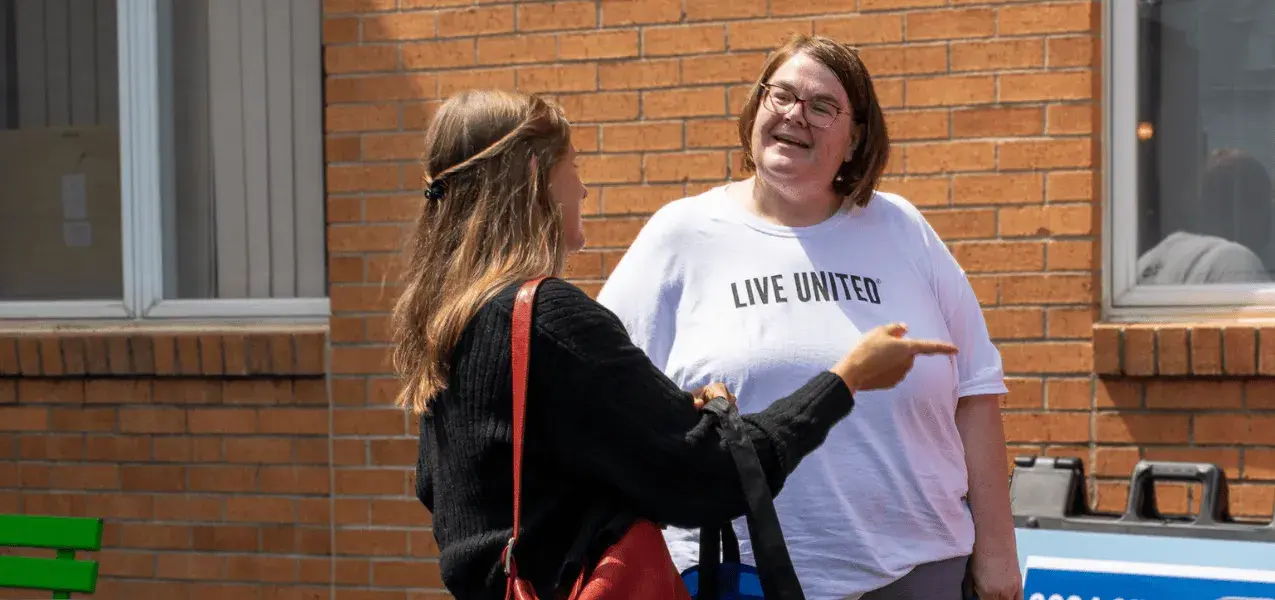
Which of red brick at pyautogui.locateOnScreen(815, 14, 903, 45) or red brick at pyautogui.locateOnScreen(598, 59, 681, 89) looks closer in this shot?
red brick at pyautogui.locateOnScreen(815, 14, 903, 45)

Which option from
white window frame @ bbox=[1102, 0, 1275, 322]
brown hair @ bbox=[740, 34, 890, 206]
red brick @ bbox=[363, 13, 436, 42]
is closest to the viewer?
brown hair @ bbox=[740, 34, 890, 206]

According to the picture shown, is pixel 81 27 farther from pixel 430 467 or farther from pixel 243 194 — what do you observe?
pixel 430 467

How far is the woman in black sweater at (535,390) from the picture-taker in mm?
1896

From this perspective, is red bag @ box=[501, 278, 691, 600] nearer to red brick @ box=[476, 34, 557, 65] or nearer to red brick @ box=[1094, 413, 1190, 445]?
red brick @ box=[1094, 413, 1190, 445]

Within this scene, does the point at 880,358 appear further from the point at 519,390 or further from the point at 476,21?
the point at 476,21

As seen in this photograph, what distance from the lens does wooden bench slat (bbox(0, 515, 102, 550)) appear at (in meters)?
3.82

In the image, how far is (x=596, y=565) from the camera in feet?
6.22

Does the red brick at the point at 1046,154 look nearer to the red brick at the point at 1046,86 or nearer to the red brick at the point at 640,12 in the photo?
the red brick at the point at 1046,86

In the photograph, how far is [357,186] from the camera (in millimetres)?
4621

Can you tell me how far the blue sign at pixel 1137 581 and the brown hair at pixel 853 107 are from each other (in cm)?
98

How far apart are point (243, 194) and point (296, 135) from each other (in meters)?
0.29

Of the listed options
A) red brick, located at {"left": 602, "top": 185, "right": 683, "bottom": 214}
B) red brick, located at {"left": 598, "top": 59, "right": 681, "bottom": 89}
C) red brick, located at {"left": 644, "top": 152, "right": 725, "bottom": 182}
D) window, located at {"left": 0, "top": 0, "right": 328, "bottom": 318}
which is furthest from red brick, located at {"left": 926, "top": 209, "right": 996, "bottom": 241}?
window, located at {"left": 0, "top": 0, "right": 328, "bottom": 318}

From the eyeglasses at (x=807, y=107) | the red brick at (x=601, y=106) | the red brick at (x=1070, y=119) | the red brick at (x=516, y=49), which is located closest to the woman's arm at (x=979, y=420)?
the eyeglasses at (x=807, y=107)

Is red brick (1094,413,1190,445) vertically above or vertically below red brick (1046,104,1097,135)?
below
